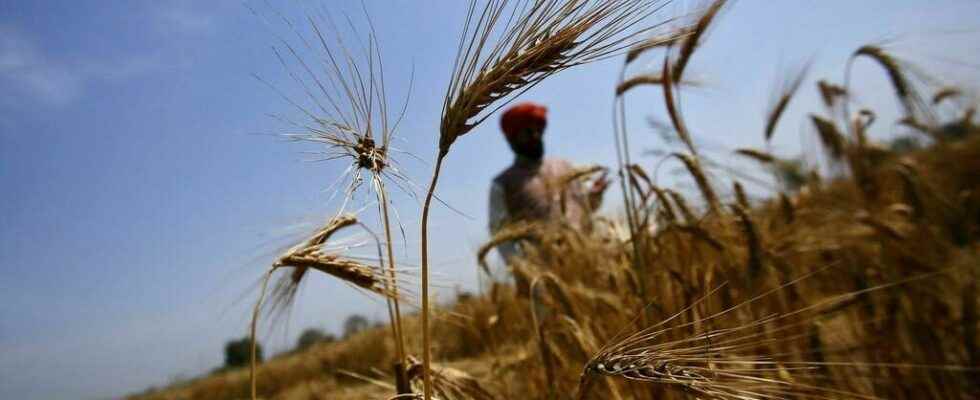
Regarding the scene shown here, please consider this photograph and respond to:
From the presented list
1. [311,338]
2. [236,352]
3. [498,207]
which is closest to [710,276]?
[498,207]

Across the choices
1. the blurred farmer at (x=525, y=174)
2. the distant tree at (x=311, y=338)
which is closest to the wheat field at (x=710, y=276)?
the blurred farmer at (x=525, y=174)

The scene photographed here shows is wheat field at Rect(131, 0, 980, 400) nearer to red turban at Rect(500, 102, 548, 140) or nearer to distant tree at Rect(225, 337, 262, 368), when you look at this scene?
red turban at Rect(500, 102, 548, 140)

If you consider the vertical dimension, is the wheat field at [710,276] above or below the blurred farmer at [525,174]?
below

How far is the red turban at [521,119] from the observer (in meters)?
4.73

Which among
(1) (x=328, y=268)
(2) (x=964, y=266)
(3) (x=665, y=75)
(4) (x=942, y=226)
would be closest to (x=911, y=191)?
(4) (x=942, y=226)

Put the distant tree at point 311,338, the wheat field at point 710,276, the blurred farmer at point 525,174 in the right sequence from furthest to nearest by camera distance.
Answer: the distant tree at point 311,338, the blurred farmer at point 525,174, the wheat field at point 710,276

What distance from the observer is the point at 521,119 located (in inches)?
186

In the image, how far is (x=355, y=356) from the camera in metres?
6.70

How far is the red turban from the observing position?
4.73 m

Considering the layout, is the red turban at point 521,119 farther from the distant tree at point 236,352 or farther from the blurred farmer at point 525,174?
→ the distant tree at point 236,352

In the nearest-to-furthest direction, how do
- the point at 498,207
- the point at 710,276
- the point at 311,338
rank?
the point at 710,276, the point at 498,207, the point at 311,338

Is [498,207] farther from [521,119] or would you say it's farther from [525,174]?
[521,119]

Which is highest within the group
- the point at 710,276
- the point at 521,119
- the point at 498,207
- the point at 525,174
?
the point at 521,119

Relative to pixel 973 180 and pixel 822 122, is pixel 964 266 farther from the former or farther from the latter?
pixel 973 180
